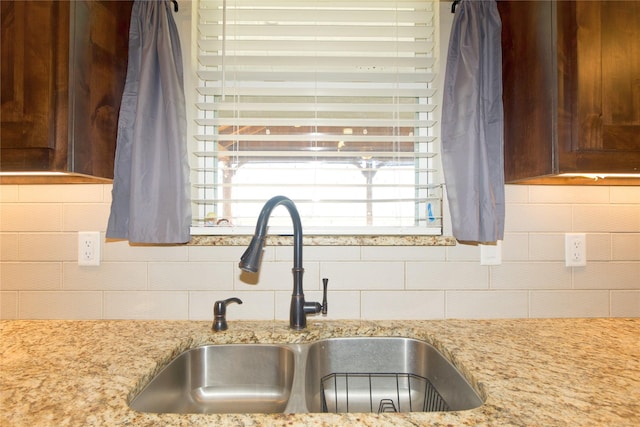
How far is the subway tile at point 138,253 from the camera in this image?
1213mm

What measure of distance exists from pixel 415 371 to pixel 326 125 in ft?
2.86

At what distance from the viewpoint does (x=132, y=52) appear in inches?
44.1

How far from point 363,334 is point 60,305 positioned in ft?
3.47

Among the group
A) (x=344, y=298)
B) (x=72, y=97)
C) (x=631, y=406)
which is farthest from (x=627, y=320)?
(x=72, y=97)

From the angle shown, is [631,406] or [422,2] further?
[422,2]

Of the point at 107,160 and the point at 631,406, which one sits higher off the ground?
the point at 107,160

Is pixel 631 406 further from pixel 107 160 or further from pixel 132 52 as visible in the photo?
pixel 132 52

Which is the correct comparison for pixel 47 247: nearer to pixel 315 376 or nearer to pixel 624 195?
pixel 315 376

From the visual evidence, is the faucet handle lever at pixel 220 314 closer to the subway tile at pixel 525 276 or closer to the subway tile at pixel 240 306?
the subway tile at pixel 240 306

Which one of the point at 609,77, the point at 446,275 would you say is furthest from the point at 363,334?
the point at 609,77

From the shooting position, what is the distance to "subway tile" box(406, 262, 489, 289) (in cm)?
122

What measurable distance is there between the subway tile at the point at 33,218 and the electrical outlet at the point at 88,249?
10 cm

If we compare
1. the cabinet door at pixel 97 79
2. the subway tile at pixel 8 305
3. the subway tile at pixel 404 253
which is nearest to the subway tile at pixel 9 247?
the subway tile at pixel 8 305

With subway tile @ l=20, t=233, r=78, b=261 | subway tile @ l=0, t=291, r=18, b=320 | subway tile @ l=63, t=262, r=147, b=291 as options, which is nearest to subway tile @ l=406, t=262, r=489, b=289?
subway tile @ l=63, t=262, r=147, b=291
